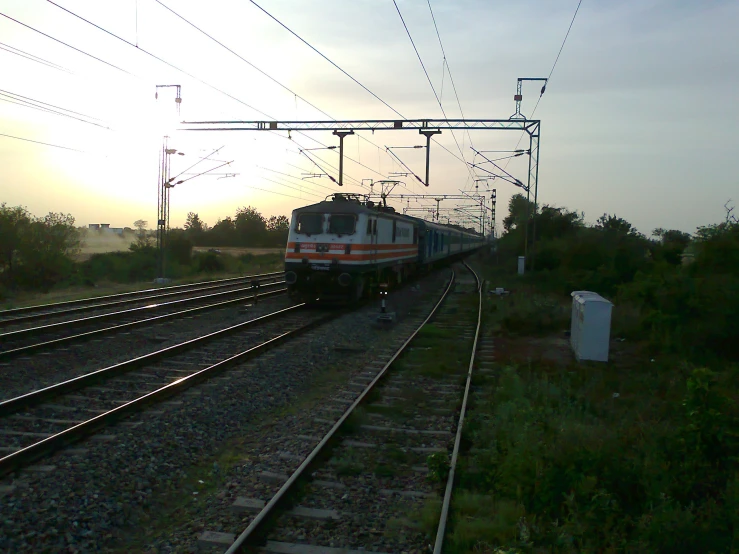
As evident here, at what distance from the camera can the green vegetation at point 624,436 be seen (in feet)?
15.5

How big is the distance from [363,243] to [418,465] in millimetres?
13267

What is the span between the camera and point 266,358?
11.4m

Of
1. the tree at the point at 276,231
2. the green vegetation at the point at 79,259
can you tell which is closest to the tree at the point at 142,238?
the green vegetation at the point at 79,259

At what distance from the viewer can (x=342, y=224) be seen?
63.5 feet

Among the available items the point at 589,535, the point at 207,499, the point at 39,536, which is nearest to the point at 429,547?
the point at 589,535

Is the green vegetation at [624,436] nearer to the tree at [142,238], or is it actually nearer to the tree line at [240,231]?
the tree at [142,238]

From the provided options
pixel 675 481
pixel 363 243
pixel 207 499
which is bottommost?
pixel 207 499

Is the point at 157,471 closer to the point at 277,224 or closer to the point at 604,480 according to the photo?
the point at 604,480

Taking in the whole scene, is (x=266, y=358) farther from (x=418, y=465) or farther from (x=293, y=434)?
(x=418, y=465)

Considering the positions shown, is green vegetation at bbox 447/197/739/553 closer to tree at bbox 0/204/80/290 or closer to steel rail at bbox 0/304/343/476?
steel rail at bbox 0/304/343/476

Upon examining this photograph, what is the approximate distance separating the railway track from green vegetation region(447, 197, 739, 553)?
0.28 metres

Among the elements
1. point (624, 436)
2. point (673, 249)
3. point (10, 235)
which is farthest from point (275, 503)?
point (10, 235)

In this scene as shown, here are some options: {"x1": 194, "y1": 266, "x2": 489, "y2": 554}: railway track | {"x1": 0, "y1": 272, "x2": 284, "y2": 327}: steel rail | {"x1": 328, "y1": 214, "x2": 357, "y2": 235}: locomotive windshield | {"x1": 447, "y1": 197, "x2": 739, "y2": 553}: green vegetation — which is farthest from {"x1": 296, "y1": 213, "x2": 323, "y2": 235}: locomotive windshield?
{"x1": 194, "y1": 266, "x2": 489, "y2": 554}: railway track

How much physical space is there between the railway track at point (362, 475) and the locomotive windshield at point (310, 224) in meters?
9.77
